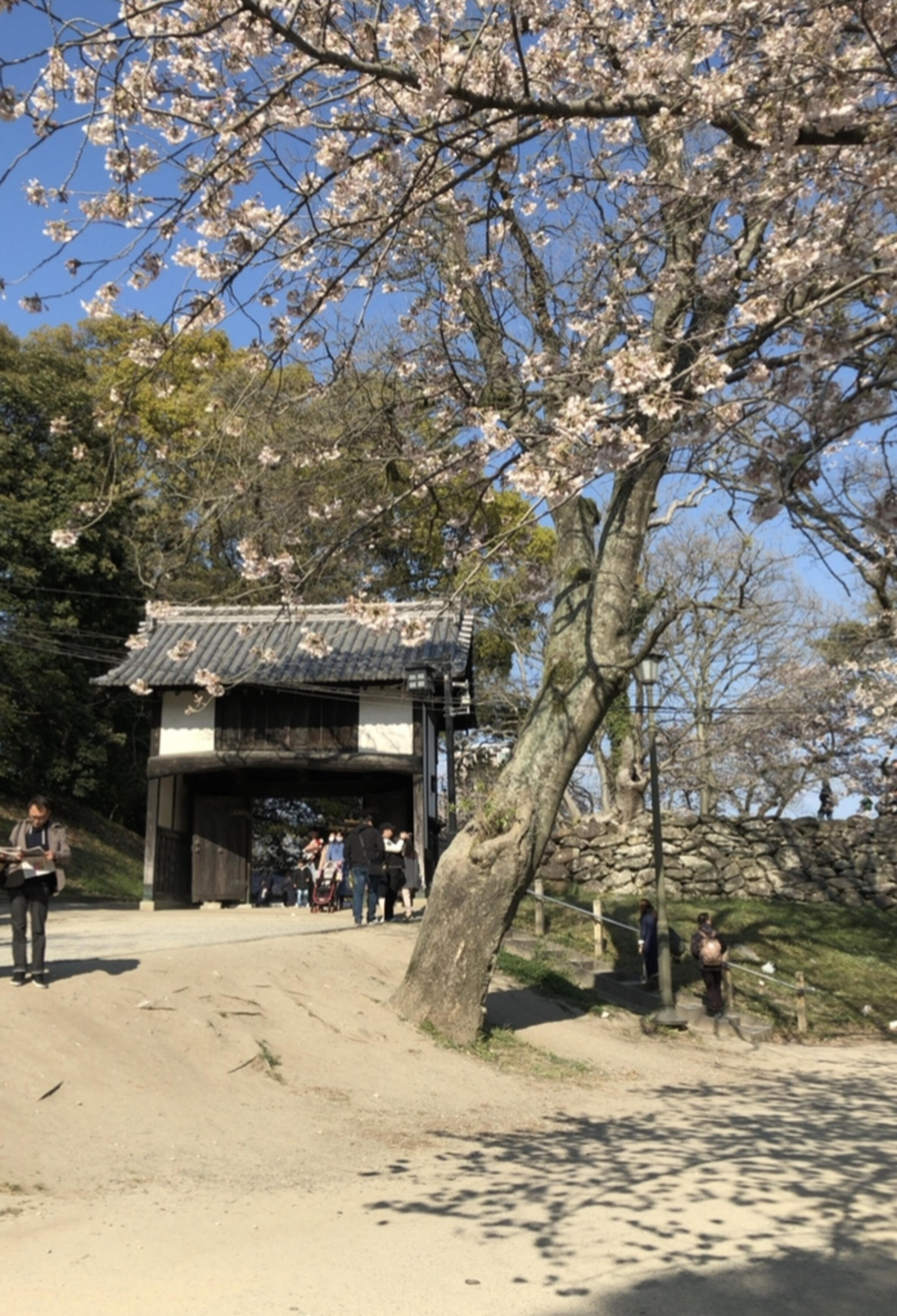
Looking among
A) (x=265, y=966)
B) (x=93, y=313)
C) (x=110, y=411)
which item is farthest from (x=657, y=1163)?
(x=93, y=313)

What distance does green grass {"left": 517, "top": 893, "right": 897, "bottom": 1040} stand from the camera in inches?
661

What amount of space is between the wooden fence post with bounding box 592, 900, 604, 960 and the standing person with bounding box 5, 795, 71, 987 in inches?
427

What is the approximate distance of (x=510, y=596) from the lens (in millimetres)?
26266

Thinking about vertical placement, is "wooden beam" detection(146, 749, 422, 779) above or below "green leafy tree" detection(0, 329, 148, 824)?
below

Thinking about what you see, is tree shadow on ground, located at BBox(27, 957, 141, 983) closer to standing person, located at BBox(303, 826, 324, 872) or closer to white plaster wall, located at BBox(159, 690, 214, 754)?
standing person, located at BBox(303, 826, 324, 872)

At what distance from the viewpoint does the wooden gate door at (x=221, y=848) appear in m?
24.2

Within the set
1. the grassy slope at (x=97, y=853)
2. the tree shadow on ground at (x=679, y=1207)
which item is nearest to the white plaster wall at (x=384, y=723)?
the grassy slope at (x=97, y=853)

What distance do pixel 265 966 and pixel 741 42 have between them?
889 centimetres

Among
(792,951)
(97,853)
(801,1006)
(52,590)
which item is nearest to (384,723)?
(792,951)

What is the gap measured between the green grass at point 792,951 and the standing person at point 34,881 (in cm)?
826

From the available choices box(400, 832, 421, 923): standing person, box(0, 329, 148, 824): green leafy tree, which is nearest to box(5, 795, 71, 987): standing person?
box(400, 832, 421, 923): standing person

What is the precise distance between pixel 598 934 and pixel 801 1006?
3.39 meters

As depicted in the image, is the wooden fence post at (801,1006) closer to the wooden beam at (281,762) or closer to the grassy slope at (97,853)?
the wooden beam at (281,762)

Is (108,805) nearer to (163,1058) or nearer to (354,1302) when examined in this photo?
(163,1058)
